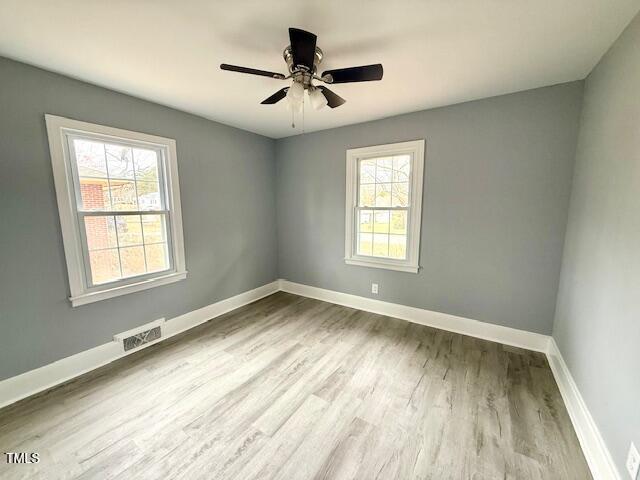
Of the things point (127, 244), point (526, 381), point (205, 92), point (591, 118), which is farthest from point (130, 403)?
point (591, 118)

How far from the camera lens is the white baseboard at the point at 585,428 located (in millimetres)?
1241

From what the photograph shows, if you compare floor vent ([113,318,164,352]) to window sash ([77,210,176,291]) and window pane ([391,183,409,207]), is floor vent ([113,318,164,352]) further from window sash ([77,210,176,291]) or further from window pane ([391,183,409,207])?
window pane ([391,183,409,207])

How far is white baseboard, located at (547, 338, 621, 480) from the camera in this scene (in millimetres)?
1241

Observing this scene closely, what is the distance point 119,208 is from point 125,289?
767 mm

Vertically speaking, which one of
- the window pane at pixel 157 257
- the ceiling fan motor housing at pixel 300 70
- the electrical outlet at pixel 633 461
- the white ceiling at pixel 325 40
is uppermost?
the white ceiling at pixel 325 40

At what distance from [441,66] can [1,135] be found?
317 cm

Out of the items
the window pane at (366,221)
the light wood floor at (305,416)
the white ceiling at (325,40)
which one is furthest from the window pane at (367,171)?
the light wood floor at (305,416)

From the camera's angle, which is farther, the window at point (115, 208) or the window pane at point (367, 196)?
the window pane at point (367, 196)

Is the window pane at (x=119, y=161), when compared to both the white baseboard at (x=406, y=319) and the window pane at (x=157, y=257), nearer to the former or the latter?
the window pane at (x=157, y=257)

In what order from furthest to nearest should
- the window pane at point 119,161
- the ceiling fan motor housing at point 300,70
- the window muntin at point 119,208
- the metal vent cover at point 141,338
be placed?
the metal vent cover at point 141,338 → the window pane at point 119,161 → the window muntin at point 119,208 → the ceiling fan motor housing at point 300,70

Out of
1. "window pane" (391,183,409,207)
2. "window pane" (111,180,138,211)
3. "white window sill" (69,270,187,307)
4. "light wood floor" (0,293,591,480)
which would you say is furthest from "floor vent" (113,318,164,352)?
"window pane" (391,183,409,207)

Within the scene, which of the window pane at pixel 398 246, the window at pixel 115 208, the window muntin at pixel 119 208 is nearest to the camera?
the window at pixel 115 208

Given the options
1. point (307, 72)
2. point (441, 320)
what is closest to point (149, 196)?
point (307, 72)

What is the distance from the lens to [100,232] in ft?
7.16
